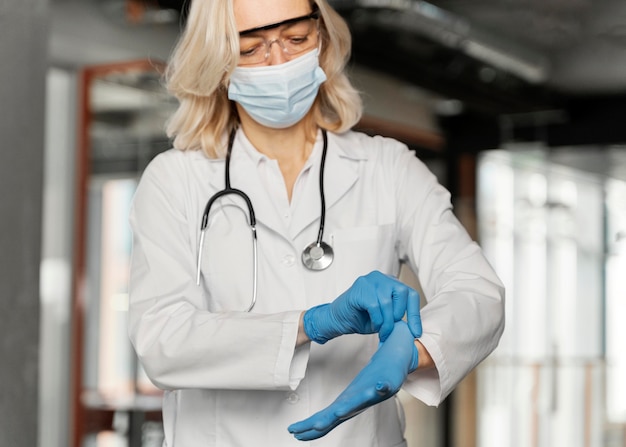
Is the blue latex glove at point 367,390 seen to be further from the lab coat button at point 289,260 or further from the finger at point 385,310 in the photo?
the lab coat button at point 289,260

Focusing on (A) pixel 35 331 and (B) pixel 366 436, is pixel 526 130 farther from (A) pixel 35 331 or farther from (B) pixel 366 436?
(B) pixel 366 436

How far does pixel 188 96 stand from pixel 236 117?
0.11 m

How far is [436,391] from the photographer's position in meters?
1.56

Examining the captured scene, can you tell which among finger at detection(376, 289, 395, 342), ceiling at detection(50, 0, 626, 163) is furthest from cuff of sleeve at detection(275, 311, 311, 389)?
ceiling at detection(50, 0, 626, 163)

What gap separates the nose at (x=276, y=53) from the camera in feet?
5.76

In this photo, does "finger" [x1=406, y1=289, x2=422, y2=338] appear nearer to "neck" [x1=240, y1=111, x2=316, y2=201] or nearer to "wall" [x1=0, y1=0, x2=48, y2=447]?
"neck" [x1=240, y1=111, x2=316, y2=201]

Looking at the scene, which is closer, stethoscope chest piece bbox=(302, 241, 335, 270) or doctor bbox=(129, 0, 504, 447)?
doctor bbox=(129, 0, 504, 447)

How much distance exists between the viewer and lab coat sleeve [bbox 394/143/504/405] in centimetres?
156

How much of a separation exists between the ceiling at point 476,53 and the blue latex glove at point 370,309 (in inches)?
133

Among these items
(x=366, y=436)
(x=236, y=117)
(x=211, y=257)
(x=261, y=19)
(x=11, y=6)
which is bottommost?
(x=366, y=436)

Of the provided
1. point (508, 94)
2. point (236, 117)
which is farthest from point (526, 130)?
point (236, 117)

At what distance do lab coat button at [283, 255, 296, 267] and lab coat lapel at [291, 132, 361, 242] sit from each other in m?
0.04

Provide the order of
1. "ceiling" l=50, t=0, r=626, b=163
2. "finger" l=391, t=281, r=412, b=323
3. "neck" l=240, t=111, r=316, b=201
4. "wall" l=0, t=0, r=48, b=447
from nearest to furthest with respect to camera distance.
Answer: "finger" l=391, t=281, r=412, b=323, "neck" l=240, t=111, r=316, b=201, "wall" l=0, t=0, r=48, b=447, "ceiling" l=50, t=0, r=626, b=163

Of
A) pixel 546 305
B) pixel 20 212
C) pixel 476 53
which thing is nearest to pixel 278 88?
pixel 20 212
